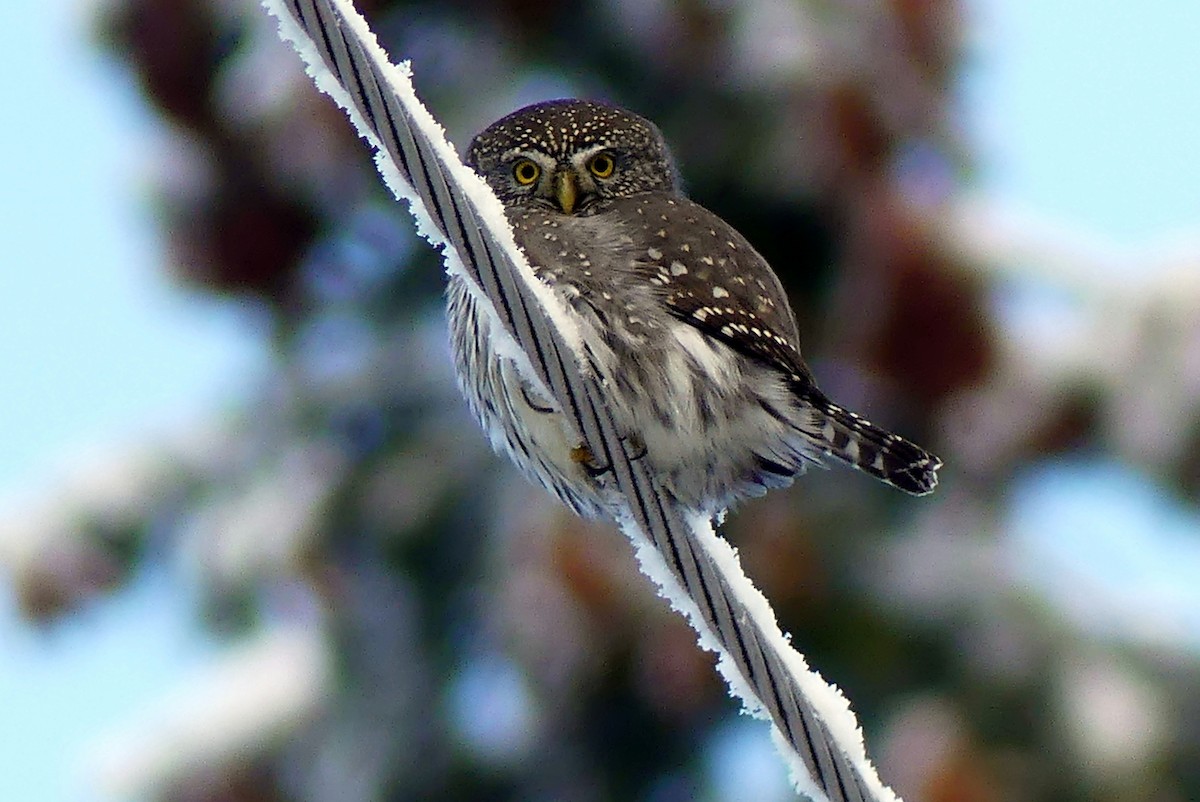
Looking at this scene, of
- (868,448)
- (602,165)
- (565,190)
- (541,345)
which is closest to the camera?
(541,345)

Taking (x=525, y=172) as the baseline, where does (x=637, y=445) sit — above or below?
below

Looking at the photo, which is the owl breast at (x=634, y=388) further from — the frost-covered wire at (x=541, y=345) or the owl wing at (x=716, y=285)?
the frost-covered wire at (x=541, y=345)

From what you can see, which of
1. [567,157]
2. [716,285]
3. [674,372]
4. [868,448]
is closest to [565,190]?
[567,157]

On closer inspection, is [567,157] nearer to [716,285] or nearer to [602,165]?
[602,165]

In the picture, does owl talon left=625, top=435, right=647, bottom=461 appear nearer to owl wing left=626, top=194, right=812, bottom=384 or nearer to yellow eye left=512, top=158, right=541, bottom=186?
owl wing left=626, top=194, right=812, bottom=384

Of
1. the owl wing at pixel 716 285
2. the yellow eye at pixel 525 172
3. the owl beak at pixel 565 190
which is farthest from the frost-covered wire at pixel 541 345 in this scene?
the yellow eye at pixel 525 172

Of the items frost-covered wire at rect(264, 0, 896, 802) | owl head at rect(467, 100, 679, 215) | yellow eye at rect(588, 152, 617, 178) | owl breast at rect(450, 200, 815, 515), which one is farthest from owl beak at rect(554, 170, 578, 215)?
frost-covered wire at rect(264, 0, 896, 802)
